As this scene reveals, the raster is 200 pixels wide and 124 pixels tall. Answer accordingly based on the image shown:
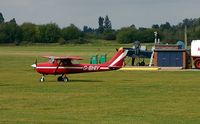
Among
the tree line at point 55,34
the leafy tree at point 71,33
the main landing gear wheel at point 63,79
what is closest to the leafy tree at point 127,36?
the tree line at point 55,34

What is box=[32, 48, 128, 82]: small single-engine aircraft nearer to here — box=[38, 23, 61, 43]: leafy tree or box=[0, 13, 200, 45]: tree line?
box=[0, 13, 200, 45]: tree line

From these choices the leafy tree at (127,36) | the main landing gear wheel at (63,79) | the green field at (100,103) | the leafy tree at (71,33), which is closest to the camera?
the green field at (100,103)

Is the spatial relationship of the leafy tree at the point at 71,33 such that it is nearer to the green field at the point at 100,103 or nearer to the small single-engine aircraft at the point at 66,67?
the small single-engine aircraft at the point at 66,67

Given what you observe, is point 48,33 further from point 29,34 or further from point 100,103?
point 100,103

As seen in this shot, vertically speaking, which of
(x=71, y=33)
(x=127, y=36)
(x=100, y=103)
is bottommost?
(x=100, y=103)

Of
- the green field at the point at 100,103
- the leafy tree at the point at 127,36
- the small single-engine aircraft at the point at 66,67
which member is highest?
the leafy tree at the point at 127,36

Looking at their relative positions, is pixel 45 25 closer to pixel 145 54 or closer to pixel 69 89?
pixel 145 54

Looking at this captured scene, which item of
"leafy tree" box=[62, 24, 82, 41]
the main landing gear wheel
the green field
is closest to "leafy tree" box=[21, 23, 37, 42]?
"leafy tree" box=[62, 24, 82, 41]

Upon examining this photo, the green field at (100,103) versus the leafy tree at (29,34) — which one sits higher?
the leafy tree at (29,34)

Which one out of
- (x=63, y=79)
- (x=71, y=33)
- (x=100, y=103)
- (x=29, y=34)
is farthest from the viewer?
(x=71, y=33)

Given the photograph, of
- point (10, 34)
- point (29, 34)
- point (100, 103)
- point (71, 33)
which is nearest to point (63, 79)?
point (100, 103)

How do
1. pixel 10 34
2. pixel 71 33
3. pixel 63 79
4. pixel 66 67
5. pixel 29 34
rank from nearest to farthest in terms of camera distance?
pixel 63 79 < pixel 66 67 < pixel 10 34 < pixel 29 34 < pixel 71 33

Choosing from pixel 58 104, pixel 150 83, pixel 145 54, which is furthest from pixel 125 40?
pixel 58 104

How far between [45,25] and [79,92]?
157855 millimetres
